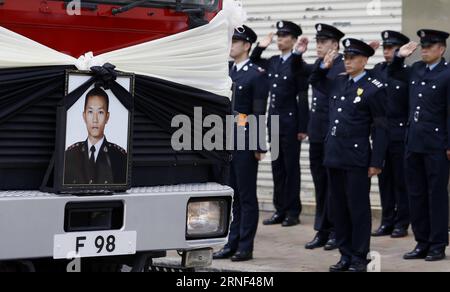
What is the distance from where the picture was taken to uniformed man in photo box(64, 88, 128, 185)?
556 centimetres

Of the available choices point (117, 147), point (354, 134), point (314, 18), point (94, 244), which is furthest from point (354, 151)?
point (314, 18)

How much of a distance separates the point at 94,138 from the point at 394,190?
6194 mm

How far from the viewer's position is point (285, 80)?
11508 millimetres

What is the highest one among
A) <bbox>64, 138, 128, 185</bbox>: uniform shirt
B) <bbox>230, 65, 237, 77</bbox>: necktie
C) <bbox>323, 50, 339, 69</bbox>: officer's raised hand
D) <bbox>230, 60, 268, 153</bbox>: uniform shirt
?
<bbox>323, 50, 339, 69</bbox>: officer's raised hand

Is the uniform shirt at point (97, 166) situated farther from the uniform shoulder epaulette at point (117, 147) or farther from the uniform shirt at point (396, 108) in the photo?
the uniform shirt at point (396, 108)

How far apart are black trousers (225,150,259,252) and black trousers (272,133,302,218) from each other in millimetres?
2094

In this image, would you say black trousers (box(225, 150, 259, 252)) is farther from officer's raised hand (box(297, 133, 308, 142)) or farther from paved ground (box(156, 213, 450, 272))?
officer's raised hand (box(297, 133, 308, 142))

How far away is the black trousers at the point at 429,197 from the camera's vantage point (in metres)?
9.44

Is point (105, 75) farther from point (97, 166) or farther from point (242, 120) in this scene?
point (242, 120)

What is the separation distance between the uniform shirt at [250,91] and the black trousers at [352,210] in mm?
1163

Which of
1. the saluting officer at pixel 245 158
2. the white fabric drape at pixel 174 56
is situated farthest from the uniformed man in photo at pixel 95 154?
the saluting officer at pixel 245 158

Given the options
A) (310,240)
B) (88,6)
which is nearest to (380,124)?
(310,240)

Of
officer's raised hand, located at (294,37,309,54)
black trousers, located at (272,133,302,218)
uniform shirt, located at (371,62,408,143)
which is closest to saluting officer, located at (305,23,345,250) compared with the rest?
officer's raised hand, located at (294,37,309,54)

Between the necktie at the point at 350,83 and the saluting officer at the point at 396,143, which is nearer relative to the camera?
the necktie at the point at 350,83
